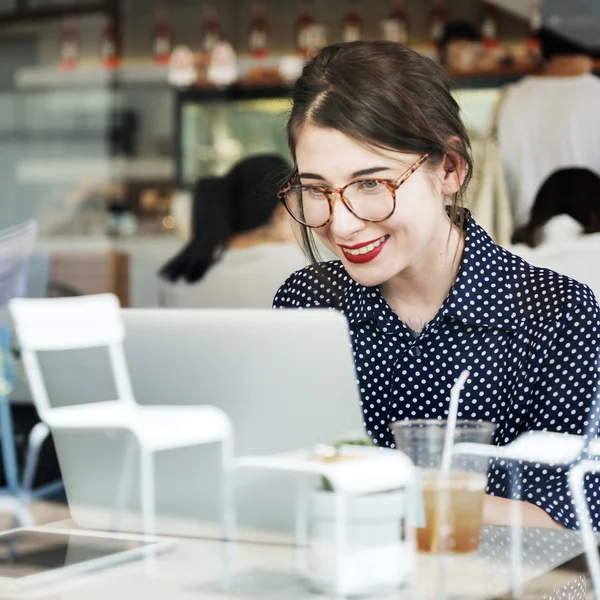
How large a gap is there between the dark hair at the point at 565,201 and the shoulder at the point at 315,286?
0.86 meters

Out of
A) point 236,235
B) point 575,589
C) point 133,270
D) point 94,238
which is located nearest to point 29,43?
point 94,238

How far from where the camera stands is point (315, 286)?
161 cm

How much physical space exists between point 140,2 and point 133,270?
190cm

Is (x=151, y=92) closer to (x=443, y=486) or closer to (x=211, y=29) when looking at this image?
(x=211, y=29)

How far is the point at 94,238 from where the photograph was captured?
A: 4.66 meters

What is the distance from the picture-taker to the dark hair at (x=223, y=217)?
2814 millimetres

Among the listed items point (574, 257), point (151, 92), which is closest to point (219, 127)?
point (151, 92)

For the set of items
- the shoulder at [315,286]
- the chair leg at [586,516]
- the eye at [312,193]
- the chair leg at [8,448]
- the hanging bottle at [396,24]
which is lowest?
the chair leg at [8,448]

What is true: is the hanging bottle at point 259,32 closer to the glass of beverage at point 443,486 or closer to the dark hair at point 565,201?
the dark hair at point 565,201

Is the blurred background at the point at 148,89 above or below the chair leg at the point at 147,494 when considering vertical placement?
above

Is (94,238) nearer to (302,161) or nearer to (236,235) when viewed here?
(236,235)

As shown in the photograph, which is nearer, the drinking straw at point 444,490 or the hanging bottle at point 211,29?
the drinking straw at point 444,490

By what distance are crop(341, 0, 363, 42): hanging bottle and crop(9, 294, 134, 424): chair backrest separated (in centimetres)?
370

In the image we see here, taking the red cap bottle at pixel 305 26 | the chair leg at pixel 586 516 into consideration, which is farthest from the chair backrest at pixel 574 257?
the red cap bottle at pixel 305 26
